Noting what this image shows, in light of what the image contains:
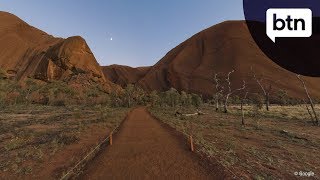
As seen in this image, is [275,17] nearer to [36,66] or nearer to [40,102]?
[40,102]

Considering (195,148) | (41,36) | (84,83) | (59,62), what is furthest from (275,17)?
(41,36)

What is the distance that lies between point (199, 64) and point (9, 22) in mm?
90670

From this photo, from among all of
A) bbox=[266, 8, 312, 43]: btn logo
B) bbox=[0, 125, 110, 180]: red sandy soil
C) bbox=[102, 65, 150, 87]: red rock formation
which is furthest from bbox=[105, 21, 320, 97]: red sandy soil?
bbox=[0, 125, 110, 180]: red sandy soil

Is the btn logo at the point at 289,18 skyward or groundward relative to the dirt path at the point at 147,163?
skyward

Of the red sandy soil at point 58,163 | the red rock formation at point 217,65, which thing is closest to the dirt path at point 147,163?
the red sandy soil at point 58,163

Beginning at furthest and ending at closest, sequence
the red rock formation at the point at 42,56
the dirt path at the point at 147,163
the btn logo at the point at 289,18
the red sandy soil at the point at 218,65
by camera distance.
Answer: the red sandy soil at the point at 218,65, the red rock formation at the point at 42,56, the btn logo at the point at 289,18, the dirt path at the point at 147,163

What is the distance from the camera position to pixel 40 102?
9431 cm

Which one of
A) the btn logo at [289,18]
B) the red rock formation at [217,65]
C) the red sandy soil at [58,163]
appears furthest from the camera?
the red rock formation at [217,65]

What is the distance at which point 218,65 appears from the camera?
13538cm

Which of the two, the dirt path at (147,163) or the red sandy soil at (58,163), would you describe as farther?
the red sandy soil at (58,163)

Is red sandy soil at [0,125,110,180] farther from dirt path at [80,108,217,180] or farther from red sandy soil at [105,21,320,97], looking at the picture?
red sandy soil at [105,21,320,97]

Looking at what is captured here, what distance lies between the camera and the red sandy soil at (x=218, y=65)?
396 ft

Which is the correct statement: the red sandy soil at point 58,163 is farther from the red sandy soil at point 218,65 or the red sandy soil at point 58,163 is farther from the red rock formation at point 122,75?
the red rock formation at point 122,75

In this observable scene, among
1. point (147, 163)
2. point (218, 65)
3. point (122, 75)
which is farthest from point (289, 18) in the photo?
point (122, 75)
